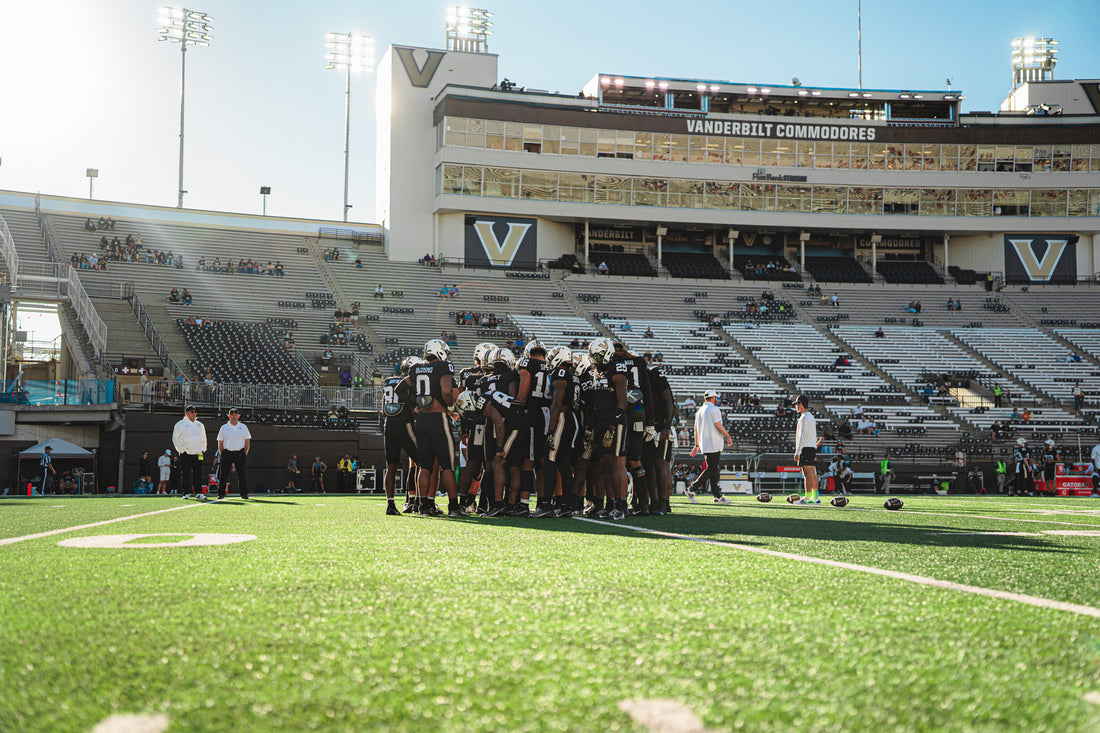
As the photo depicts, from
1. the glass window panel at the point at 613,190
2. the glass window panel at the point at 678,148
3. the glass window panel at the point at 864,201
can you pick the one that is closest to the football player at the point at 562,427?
the glass window panel at the point at 613,190

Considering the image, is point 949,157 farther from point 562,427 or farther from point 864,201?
point 562,427

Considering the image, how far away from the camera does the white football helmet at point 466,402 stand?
9.98 m

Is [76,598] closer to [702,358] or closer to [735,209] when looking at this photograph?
[702,358]

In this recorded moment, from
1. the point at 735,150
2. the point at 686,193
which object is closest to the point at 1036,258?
the point at 735,150

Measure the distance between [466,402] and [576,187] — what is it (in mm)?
40884

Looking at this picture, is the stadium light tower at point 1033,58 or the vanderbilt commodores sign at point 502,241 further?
the stadium light tower at point 1033,58

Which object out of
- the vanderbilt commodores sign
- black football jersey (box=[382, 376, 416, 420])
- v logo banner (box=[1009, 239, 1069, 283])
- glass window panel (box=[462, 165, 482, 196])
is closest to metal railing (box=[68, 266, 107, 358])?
the vanderbilt commodores sign

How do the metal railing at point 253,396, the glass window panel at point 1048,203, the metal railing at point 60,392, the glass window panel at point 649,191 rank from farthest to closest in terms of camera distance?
the glass window panel at point 1048,203
the glass window panel at point 649,191
the metal railing at point 253,396
the metal railing at point 60,392

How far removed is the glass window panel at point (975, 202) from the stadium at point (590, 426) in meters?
0.23

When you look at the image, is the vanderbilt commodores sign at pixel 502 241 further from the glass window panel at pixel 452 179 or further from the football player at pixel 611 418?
the football player at pixel 611 418

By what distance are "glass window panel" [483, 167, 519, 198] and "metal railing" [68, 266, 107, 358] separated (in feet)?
72.4

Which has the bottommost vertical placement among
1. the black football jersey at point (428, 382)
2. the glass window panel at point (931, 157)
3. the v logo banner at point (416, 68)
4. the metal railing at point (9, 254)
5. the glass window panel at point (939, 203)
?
the black football jersey at point (428, 382)

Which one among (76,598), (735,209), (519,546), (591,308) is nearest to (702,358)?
(591,308)

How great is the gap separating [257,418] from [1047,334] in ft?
123
